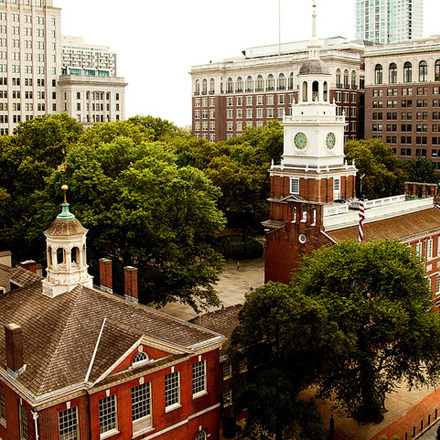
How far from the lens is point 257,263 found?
74438mm

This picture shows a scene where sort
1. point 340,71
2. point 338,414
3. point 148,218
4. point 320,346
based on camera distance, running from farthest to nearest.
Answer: point 340,71, point 148,218, point 338,414, point 320,346

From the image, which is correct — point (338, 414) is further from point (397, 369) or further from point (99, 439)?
point (99, 439)

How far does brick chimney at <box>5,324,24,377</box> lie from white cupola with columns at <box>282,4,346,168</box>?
38097 millimetres

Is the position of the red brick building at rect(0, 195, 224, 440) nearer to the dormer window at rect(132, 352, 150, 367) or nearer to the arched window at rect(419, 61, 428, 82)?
the dormer window at rect(132, 352, 150, 367)

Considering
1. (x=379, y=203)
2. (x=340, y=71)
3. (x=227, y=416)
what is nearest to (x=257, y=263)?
(x=379, y=203)

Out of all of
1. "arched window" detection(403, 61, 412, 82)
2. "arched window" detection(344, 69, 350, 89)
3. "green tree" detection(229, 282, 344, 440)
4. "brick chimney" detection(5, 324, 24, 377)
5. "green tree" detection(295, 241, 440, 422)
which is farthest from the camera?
"arched window" detection(344, 69, 350, 89)

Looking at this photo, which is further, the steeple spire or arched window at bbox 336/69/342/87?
arched window at bbox 336/69/342/87

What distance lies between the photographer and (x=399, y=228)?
5412 centimetres

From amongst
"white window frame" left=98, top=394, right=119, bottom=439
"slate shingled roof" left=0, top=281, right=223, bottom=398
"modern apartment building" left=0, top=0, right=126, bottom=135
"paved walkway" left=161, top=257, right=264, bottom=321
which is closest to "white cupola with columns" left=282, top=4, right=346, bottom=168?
"paved walkway" left=161, top=257, right=264, bottom=321

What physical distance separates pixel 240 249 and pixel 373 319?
151 ft

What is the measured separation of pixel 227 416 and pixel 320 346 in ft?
26.3

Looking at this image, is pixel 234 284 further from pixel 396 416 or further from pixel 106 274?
pixel 396 416

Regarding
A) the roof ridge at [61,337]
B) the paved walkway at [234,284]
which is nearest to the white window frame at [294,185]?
the paved walkway at [234,284]

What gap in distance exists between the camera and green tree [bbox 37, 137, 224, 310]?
4709 centimetres
